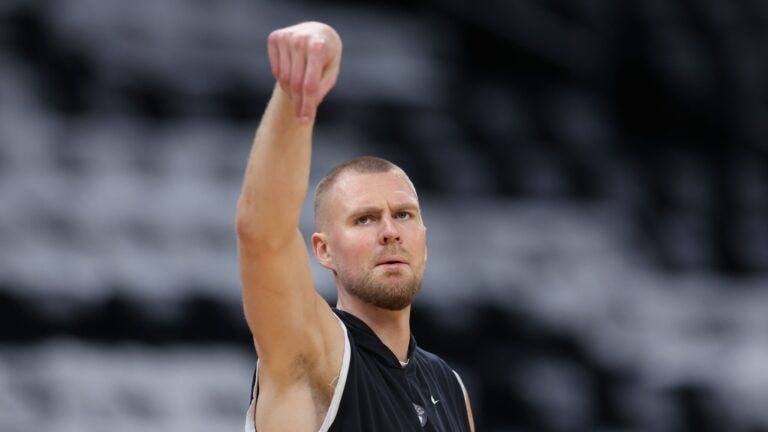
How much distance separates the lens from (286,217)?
2193 millimetres

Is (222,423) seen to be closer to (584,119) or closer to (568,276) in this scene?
(568,276)

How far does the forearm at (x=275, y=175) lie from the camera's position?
2.15 metres

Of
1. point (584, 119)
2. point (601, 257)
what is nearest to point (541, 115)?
point (584, 119)

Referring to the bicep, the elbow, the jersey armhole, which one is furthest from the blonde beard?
the elbow

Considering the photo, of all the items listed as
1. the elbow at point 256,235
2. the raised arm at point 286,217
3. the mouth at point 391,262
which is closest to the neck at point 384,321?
the mouth at point 391,262

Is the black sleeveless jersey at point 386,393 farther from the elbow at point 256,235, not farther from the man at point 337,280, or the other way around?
the elbow at point 256,235

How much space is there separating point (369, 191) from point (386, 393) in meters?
0.45

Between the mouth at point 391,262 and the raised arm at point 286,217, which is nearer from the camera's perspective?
the raised arm at point 286,217

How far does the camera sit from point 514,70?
5.90 m

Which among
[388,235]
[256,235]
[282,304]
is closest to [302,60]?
[256,235]

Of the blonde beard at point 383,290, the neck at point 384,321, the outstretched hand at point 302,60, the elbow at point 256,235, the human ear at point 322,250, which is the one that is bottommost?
the neck at point 384,321

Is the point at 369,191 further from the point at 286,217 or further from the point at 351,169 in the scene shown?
the point at 286,217

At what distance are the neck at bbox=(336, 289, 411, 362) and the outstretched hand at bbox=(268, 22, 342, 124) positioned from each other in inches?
32.0

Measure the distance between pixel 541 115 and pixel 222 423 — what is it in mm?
2126
